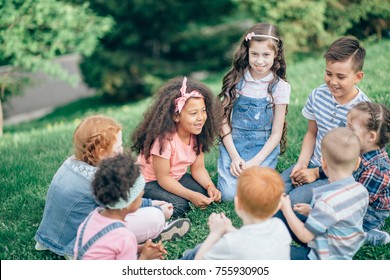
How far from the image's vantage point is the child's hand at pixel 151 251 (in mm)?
3325

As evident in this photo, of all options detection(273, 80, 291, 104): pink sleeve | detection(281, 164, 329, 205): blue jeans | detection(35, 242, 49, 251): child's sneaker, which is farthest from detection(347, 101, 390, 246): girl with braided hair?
detection(35, 242, 49, 251): child's sneaker

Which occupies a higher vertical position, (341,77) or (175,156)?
(341,77)

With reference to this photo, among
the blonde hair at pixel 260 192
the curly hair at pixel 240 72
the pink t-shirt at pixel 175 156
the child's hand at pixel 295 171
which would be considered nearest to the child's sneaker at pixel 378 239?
the child's hand at pixel 295 171

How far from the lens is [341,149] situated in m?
3.02

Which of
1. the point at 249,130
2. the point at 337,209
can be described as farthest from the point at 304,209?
the point at 249,130

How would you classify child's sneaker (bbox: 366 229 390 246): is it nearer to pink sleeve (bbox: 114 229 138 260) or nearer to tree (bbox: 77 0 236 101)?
pink sleeve (bbox: 114 229 138 260)

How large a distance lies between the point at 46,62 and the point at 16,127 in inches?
176

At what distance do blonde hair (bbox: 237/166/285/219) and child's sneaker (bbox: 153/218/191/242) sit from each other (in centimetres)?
111

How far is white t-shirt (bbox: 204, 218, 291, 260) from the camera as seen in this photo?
8.96 ft

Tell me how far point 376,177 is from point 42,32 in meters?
6.79

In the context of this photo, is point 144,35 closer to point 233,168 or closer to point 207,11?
point 207,11

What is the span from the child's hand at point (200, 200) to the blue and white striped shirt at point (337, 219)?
1.24 metres

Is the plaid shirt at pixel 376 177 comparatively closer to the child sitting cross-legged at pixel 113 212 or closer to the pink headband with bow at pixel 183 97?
the pink headband with bow at pixel 183 97

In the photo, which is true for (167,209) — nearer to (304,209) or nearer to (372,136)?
(304,209)
